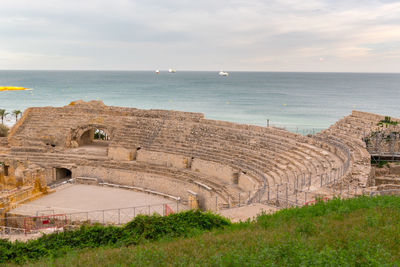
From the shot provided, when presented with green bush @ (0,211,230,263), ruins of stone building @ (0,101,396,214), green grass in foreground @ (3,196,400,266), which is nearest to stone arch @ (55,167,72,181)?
ruins of stone building @ (0,101,396,214)

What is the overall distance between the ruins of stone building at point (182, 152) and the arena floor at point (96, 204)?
4.88 feet

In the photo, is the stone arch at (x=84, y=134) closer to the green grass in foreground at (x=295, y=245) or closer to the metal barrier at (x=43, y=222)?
the metal barrier at (x=43, y=222)

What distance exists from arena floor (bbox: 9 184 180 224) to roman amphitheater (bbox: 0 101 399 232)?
1.03 feet

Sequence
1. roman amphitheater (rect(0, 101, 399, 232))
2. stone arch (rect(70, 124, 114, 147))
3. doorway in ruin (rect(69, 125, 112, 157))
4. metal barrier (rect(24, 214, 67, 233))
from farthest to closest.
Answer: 1. stone arch (rect(70, 124, 114, 147))
2. doorway in ruin (rect(69, 125, 112, 157))
3. metal barrier (rect(24, 214, 67, 233))
4. roman amphitheater (rect(0, 101, 399, 232))

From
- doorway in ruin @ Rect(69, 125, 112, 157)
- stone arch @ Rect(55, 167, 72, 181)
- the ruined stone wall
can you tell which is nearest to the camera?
the ruined stone wall

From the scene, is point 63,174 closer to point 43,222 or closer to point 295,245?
point 43,222

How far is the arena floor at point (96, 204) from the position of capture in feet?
70.5

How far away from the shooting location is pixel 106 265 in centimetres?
852

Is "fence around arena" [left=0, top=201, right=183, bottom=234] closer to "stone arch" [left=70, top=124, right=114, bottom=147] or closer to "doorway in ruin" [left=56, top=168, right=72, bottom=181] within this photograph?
"doorway in ruin" [left=56, top=168, right=72, bottom=181]

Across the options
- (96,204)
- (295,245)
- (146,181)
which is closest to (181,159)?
(146,181)

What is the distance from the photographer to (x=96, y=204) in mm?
23938

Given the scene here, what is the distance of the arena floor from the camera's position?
2148 centimetres

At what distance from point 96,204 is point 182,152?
812cm

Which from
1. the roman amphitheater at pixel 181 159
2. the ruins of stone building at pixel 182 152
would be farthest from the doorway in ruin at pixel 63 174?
the roman amphitheater at pixel 181 159
